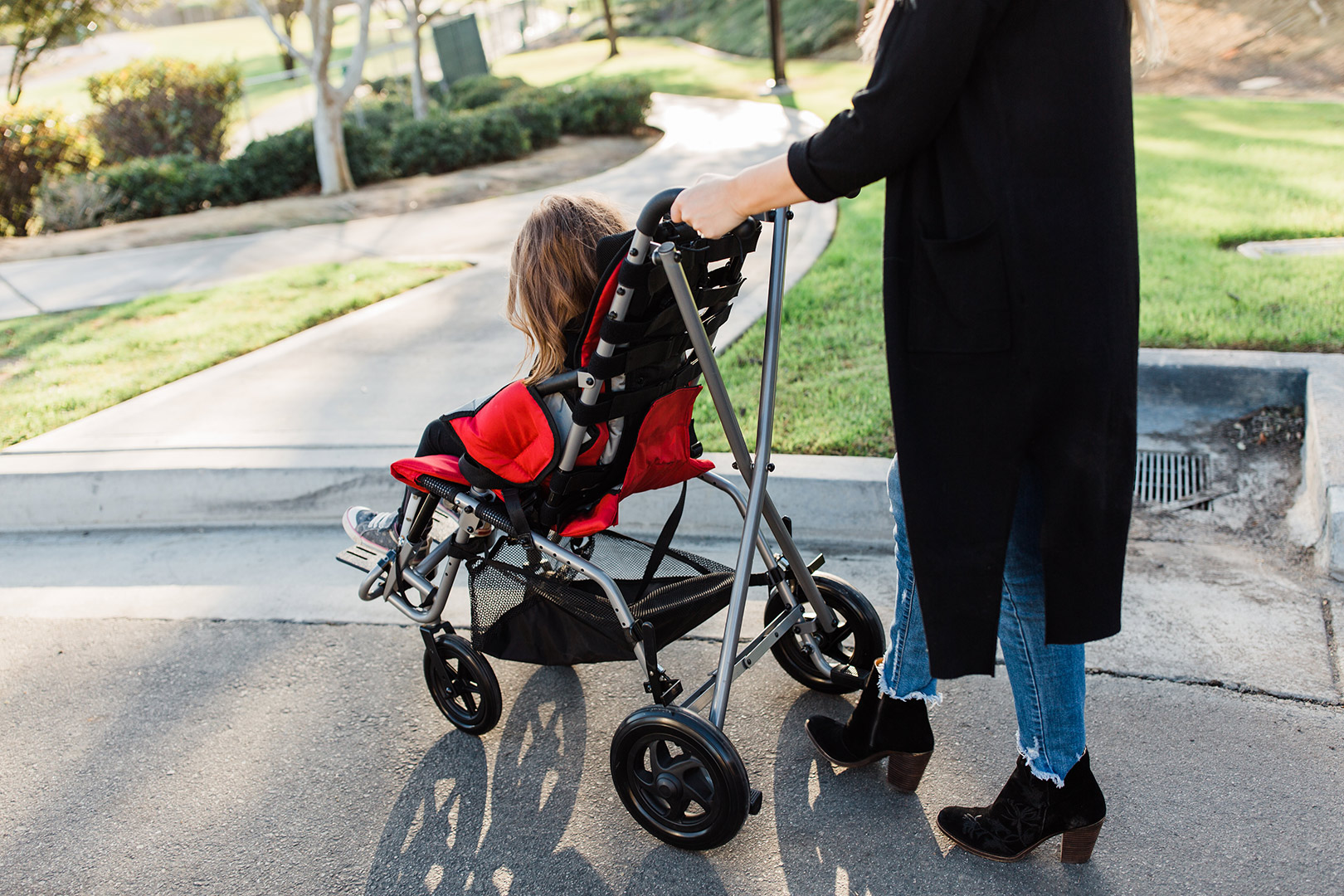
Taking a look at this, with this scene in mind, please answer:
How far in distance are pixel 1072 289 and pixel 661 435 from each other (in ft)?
3.49

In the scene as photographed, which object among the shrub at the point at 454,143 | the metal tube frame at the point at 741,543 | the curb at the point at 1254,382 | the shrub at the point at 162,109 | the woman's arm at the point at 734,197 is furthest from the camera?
the shrub at the point at 162,109

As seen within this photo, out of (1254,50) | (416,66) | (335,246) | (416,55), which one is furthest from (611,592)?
(1254,50)

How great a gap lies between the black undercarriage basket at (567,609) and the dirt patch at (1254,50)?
501 inches

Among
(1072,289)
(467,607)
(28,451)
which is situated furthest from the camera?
(28,451)

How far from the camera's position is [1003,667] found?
2824 millimetres

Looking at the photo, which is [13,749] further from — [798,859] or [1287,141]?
[1287,141]

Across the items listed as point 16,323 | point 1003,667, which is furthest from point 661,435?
→ point 16,323

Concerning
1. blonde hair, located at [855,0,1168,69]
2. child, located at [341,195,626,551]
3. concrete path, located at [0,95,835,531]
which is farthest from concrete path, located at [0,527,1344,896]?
blonde hair, located at [855,0,1168,69]

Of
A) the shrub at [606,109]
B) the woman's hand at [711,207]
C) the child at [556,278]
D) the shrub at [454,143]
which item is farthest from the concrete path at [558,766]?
the shrub at [606,109]

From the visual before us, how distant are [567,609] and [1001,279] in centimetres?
131

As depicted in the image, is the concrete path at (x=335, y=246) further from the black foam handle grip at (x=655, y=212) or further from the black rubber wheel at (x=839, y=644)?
the black foam handle grip at (x=655, y=212)

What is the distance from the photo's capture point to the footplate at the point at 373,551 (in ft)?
9.70

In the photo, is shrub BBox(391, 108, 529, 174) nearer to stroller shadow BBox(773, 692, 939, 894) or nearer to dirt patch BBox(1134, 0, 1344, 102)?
dirt patch BBox(1134, 0, 1344, 102)

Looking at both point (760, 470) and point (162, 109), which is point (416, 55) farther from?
point (760, 470)
